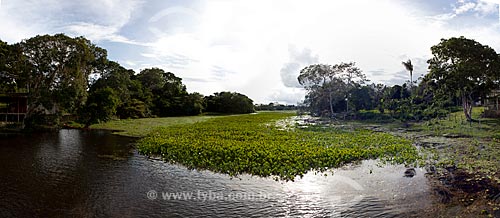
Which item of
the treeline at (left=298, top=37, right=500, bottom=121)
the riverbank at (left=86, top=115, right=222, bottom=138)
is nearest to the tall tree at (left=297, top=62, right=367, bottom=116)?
the treeline at (left=298, top=37, right=500, bottom=121)

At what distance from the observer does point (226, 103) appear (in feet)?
228

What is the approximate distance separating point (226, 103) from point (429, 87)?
4510 cm

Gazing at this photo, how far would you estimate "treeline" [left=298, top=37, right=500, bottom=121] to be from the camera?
84.0 ft

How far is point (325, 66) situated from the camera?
153 ft

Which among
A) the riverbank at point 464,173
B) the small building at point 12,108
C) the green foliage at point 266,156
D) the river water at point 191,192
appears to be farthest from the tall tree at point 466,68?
the small building at point 12,108

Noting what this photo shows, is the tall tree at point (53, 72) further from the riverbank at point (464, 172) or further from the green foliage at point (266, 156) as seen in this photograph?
the riverbank at point (464, 172)

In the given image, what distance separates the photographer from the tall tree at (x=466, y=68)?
25.3 meters

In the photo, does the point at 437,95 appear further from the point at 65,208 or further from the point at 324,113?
the point at 65,208

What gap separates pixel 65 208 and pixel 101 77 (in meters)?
36.8

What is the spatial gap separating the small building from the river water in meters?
19.0

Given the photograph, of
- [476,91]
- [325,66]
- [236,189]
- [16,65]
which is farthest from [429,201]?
[325,66]

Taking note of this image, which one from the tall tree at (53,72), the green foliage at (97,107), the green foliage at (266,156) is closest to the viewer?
the green foliage at (266,156)

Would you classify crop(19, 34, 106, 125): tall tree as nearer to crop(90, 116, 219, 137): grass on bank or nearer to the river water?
crop(90, 116, 219, 137): grass on bank

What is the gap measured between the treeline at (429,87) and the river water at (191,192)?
1962cm
